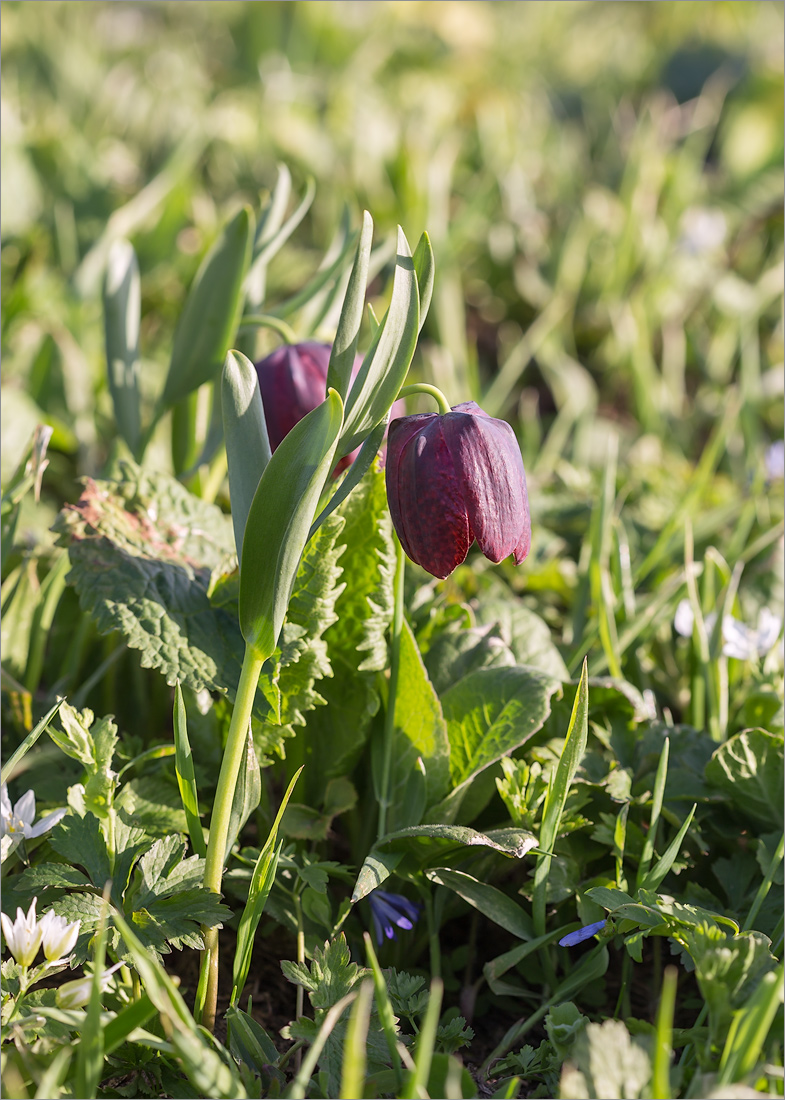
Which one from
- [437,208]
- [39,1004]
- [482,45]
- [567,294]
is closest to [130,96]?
[437,208]

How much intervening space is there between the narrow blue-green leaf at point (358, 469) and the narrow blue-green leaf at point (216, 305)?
409 millimetres

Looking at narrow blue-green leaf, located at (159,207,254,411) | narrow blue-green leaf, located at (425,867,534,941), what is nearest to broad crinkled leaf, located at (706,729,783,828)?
narrow blue-green leaf, located at (425,867,534,941)

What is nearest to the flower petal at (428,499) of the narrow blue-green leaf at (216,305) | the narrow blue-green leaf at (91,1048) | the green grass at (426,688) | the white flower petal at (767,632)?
the green grass at (426,688)

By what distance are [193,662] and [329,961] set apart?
0.28 metres

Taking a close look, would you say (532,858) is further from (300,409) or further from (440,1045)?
(300,409)

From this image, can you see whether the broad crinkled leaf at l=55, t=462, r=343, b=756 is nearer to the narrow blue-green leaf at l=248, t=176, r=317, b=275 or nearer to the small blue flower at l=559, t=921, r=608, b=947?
the small blue flower at l=559, t=921, r=608, b=947

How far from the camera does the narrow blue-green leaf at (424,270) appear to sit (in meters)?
0.75

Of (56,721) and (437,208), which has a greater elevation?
(437,208)

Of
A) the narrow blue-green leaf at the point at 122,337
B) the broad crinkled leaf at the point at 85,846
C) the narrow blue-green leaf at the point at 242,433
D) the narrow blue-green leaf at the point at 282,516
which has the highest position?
the narrow blue-green leaf at the point at 122,337

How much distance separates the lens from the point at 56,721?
3.50 feet

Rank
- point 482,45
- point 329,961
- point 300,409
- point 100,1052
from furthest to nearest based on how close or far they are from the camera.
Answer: point 482,45, point 300,409, point 329,961, point 100,1052

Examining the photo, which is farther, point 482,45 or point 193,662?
point 482,45

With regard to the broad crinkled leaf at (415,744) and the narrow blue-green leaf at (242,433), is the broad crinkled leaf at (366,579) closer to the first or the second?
the broad crinkled leaf at (415,744)

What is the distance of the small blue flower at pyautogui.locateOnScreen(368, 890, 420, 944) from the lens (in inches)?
35.3
